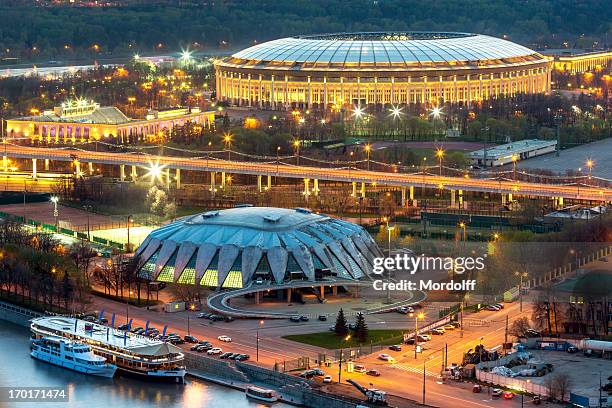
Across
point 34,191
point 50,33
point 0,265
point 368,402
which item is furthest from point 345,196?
point 50,33

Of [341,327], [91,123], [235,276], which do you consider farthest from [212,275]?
[91,123]

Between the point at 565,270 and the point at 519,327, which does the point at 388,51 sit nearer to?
the point at 565,270

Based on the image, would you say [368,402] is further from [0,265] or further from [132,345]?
[0,265]

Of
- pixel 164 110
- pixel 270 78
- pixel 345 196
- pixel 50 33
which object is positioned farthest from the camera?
pixel 50 33

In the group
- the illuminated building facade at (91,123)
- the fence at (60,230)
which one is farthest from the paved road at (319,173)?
the fence at (60,230)

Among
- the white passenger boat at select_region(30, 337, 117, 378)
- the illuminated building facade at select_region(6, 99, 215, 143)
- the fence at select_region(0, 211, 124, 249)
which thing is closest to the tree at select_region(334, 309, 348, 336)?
the white passenger boat at select_region(30, 337, 117, 378)

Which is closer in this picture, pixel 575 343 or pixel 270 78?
pixel 575 343
